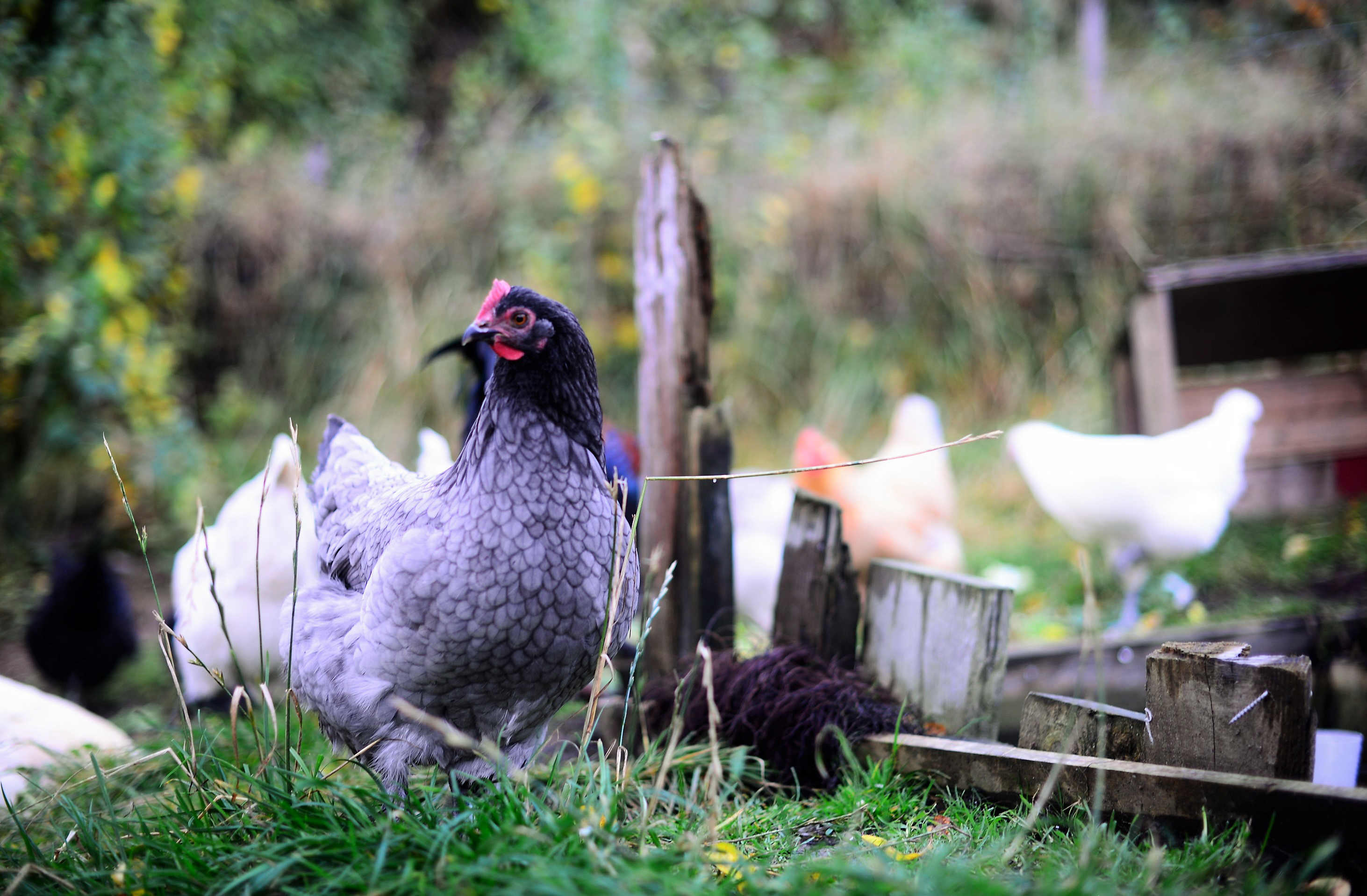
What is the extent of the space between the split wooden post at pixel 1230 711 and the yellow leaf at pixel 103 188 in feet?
14.9

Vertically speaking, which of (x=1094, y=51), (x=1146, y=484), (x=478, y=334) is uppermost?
(x=1094, y=51)

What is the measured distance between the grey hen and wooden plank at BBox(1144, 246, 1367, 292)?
3.18 metres

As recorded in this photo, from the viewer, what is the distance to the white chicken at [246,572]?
2.63 meters

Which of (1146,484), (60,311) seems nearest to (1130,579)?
(1146,484)

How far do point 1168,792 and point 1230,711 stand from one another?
183mm

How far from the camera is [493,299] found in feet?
5.04

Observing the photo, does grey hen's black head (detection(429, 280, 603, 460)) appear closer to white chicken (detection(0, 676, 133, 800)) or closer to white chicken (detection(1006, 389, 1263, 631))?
white chicken (detection(0, 676, 133, 800))

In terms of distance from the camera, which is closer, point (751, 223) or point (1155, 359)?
point (1155, 359)

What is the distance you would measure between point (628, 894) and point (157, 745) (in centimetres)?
183

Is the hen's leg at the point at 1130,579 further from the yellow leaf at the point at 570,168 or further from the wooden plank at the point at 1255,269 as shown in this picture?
the yellow leaf at the point at 570,168

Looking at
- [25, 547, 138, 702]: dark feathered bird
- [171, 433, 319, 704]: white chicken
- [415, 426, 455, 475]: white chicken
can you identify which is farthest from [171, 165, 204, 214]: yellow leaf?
[415, 426, 455, 475]: white chicken

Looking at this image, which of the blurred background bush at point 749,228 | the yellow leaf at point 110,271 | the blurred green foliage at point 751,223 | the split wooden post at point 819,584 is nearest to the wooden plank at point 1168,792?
the split wooden post at point 819,584

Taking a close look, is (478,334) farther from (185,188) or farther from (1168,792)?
(185,188)

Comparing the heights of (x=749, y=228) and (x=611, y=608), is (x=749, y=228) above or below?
above
